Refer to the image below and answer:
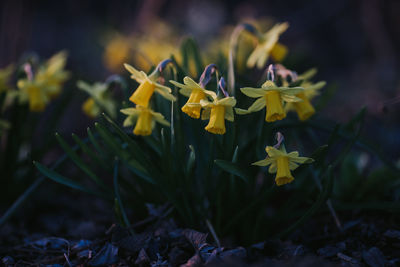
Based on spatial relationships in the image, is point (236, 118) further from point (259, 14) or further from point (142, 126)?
point (259, 14)

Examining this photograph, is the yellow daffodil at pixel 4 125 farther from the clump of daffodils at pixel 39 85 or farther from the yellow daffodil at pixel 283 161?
the yellow daffodil at pixel 283 161

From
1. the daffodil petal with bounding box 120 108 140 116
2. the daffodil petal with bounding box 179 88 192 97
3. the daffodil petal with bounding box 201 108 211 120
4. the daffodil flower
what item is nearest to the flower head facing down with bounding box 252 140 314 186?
the daffodil petal with bounding box 201 108 211 120

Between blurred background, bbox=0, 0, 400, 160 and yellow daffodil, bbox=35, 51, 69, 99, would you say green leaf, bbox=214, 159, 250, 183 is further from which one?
yellow daffodil, bbox=35, 51, 69, 99

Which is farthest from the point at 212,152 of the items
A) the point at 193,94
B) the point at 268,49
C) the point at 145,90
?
the point at 268,49

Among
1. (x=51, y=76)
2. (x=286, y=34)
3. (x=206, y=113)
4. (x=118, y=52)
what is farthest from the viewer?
(x=286, y=34)

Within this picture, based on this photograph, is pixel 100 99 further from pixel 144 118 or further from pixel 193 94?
pixel 193 94

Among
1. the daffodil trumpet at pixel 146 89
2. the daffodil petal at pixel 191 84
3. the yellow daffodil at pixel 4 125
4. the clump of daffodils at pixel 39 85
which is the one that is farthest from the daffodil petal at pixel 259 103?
the yellow daffodil at pixel 4 125

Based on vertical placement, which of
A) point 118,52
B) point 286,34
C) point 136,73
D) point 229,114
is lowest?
point 229,114
